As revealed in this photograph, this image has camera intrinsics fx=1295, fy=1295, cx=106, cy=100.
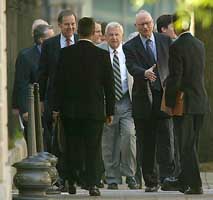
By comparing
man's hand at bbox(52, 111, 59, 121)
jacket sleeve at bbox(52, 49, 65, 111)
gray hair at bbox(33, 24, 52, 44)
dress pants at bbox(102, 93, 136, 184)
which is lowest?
dress pants at bbox(102, 93, 136, 184)

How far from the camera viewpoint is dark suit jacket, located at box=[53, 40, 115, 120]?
45.1 ft

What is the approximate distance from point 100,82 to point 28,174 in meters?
2.81

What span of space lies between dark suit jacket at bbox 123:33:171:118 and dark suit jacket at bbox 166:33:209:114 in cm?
87

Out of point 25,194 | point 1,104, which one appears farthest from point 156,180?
point 1,104

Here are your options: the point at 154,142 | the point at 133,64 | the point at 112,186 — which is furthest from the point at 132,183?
the point at 133,64

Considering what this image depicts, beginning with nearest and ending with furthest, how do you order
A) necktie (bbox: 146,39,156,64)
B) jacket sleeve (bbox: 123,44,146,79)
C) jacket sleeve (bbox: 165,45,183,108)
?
jacket sleeve (bbox: 165,45,183,108) → jacket sleeve (bbox: 123,44,146,79) → necktie (bbox: 146,39,156,64)

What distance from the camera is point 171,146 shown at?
1505 centimetres

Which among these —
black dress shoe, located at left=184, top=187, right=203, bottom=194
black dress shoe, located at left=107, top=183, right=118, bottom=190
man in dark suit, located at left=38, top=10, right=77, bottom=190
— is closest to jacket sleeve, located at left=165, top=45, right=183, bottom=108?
black dress shoe, located at left=184, top=187, right=203, bottom=194

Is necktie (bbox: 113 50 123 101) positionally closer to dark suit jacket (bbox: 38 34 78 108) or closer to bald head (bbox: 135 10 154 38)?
bald head (bbox: 135 10 154 38)

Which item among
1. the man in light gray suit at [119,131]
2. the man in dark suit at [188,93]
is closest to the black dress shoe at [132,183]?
the man in light gray suit at [119,131]

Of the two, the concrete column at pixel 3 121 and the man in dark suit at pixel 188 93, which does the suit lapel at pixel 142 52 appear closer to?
the man in dark suit at pixel 188 93

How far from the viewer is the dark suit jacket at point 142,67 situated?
1467cm

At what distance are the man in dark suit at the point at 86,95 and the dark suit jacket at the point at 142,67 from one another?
863 mm

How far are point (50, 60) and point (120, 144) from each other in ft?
5.57
